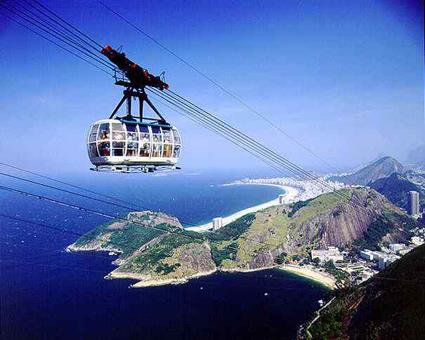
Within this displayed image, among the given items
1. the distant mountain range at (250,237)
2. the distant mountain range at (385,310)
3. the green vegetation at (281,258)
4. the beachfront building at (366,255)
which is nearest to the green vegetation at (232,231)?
the distant mountain range at (250,237)

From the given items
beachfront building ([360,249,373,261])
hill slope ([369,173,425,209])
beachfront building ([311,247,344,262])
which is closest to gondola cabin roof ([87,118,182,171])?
beachfront building ([311,247,344,262])

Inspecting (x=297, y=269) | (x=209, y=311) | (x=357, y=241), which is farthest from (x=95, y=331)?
(x=357, y=241)

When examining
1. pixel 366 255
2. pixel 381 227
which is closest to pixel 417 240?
pixel 381 227

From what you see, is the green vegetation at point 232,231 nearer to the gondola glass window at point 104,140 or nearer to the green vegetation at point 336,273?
the green vegetation at point 336,273

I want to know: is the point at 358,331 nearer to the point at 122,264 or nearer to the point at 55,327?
the point at 55,327

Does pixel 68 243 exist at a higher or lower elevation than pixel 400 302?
lower

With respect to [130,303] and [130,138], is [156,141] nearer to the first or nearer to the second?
[130,138]
